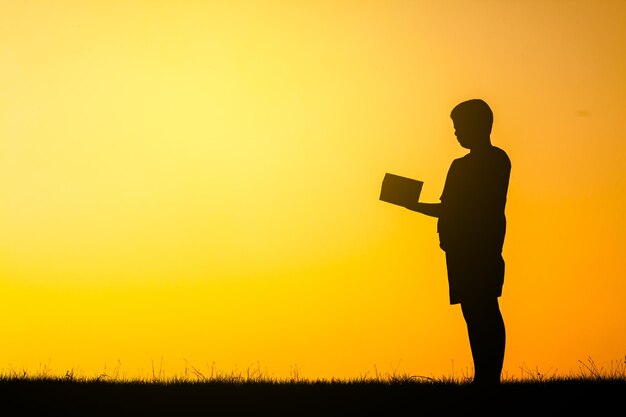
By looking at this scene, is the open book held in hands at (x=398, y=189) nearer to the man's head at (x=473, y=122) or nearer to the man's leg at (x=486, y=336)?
the man's head at (x=473, y=122)

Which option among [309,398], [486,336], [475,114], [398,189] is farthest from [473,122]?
[309,398]

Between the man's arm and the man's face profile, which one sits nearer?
the man's face profile

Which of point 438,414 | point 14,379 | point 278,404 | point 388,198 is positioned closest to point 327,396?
point 278,404

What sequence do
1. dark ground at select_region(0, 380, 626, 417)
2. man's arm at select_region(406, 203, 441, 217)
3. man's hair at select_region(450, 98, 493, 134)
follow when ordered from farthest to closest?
1. man's arm at select_region(406, 203, 441, 217)
2. man's hair at select_region(450, 98, 493, 134)
3. dark ground at select_region(0, 380, 626, 417)

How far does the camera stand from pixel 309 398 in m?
8.05

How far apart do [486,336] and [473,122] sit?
1781 millimetres

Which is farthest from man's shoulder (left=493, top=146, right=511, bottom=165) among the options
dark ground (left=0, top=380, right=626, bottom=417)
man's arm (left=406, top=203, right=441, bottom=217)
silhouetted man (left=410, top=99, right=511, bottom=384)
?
dark ground (left=0, top=380, right=626, bottom=417)

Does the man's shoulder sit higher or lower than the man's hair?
lower

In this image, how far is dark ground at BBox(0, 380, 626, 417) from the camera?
745cm

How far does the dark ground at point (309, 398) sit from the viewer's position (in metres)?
7.45

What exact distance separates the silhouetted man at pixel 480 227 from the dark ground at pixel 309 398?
1.53 ft

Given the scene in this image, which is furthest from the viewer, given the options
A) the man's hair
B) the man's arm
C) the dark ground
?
the man's arm

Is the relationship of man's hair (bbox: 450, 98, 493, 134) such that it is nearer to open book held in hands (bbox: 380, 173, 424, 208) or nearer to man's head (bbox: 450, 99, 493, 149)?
man's head (bbox: 450, 99, 493, 149)

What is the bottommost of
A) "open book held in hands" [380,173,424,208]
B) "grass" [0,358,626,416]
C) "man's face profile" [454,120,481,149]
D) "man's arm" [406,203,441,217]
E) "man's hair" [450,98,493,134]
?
"grass" [0,358,626,416]
